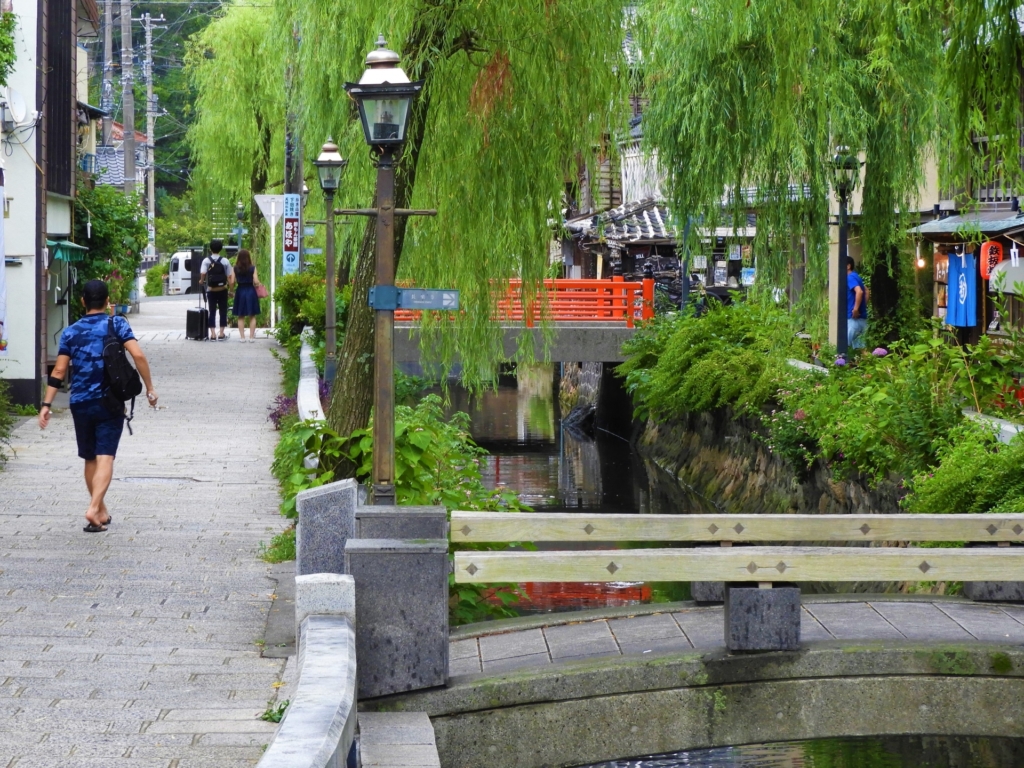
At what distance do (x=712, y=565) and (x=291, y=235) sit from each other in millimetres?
23962

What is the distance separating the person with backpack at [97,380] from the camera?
10.6m

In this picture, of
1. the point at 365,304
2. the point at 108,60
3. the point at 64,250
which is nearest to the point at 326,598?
the point at 365,304

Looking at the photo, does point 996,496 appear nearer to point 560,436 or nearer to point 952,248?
point 952,248

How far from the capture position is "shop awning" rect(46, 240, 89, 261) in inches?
850

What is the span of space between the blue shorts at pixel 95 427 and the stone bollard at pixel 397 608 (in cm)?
453

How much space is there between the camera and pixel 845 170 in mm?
17891

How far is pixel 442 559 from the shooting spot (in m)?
6.66

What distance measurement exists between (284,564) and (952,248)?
1625cm

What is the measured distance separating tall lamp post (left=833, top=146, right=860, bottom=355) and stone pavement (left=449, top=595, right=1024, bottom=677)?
987 centimetres

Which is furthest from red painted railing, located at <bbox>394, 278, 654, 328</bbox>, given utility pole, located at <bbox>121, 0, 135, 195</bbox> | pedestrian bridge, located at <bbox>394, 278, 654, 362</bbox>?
utility pole, located at <bbox>121, 0, 135, 195</bbox>

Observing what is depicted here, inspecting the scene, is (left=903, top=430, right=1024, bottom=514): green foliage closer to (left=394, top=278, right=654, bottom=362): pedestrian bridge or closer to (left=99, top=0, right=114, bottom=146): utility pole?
(left=394, top=278, right=654, bottom=362): pedestrian bridge

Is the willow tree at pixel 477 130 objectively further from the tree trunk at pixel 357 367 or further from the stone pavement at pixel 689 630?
the stone pavement at pixel 689 630

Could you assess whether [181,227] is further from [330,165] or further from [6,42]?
[6,42]

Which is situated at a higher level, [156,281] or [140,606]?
[156,281]
